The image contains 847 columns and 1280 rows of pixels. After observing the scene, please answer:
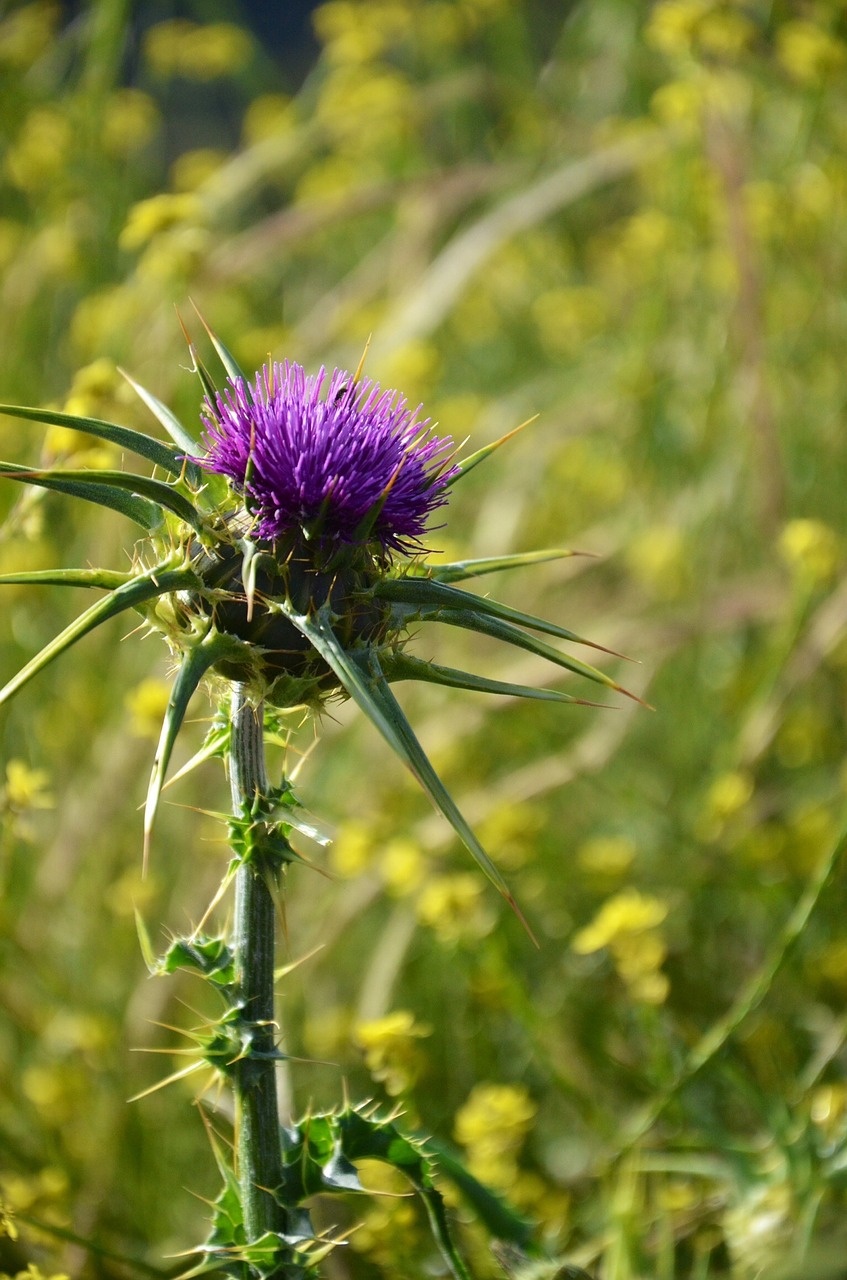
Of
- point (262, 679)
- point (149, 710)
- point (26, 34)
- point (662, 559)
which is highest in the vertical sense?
point (26, 34)

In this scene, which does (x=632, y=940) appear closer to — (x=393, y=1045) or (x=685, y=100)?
(x=393, y=1045)

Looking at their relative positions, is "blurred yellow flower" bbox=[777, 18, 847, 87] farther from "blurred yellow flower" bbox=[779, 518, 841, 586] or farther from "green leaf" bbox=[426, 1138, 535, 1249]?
"green leaf" bbox=[426, 1138, 535, 1249]

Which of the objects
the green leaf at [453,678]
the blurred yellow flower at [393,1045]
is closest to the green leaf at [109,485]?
the green leaf at [453,678]

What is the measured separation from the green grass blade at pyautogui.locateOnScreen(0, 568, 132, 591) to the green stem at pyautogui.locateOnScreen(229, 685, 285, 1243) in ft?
0.83

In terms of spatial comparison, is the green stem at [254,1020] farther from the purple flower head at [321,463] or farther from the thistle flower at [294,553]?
the purple flower head at [321,463]

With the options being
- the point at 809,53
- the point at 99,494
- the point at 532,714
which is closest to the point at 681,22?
the point at 809,53

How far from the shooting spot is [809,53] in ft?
13.8

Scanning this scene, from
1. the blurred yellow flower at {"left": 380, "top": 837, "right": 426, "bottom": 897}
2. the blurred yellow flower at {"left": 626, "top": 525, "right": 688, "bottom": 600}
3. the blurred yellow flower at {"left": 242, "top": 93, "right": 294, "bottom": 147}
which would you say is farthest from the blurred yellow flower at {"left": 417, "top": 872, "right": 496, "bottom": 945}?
the blurred yellow flower at {"left": 242, "top": 93, "right": 294, "bottom": 147}

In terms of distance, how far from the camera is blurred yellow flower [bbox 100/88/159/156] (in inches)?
239

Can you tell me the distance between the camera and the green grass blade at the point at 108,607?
1.37 m

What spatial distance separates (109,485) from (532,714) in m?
2.55

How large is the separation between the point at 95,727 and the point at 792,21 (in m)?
4.95

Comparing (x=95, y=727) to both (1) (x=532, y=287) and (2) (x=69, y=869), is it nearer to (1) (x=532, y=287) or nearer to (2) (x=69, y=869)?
(2) (x=69, y=869)

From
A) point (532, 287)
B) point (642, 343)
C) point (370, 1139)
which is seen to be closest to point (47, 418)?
point (370, 1139)
